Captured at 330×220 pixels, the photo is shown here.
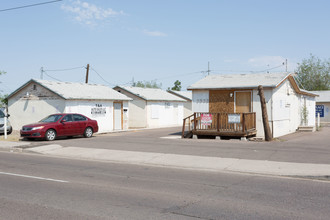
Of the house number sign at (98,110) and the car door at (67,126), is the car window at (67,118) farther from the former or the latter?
the house number sign at (98,110)

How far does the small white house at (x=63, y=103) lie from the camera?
2608 centimetres

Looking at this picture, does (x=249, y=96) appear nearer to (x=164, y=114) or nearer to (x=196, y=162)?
(x=196, y=162)

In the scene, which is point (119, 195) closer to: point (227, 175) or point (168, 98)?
point (227, 175)

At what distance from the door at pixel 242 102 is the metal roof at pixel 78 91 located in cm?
1103

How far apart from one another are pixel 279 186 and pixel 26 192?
5883 mm

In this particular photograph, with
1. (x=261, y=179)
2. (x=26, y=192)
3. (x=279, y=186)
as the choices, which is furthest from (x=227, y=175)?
(x=26, y=192)

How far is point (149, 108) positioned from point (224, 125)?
1557 cm

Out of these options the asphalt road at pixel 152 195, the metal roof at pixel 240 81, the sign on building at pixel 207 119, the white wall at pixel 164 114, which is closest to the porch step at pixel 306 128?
the metal roof at pixel 240 81

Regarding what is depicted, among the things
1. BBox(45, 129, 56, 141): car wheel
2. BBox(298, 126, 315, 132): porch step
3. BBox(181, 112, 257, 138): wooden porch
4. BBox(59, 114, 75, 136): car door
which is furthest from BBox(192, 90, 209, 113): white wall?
BBox(298, 126, 315, 132): porch step

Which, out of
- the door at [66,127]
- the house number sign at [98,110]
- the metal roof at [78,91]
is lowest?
the door at [66,127]

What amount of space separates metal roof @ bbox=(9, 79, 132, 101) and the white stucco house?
8.69 m

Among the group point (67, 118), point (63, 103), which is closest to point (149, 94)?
point (63, 103)

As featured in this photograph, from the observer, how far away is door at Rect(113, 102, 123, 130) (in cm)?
3011

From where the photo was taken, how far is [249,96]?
21500mm
